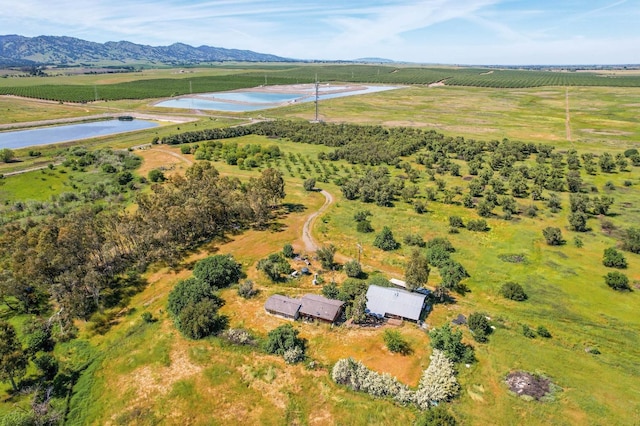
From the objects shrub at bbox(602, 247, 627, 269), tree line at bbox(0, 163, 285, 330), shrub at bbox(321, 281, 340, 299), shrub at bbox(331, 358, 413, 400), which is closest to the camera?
shrub at bbox(331, 358, 413, 400)

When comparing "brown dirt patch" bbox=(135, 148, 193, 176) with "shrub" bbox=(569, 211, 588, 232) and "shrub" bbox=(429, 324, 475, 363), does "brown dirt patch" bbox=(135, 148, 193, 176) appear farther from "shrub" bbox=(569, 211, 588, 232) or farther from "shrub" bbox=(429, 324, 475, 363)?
"shrub" bbox=(569, 211, 588, 232)

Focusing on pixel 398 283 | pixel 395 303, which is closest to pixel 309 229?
pixel 398 283

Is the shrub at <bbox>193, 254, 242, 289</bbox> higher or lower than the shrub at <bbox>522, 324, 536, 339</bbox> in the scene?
higher

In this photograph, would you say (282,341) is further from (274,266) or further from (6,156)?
(6,156)

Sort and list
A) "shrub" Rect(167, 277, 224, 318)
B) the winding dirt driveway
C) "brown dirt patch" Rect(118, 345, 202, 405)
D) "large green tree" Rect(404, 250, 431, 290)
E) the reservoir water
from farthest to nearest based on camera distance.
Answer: the reservoir water → the winding dirt driveway → "large green tree" Rect(404, 250, 431, 290) → "shrub" Rect(167, 277, 224, 318) → "brown dirt patch" Rect(118, 345, 202, 405)

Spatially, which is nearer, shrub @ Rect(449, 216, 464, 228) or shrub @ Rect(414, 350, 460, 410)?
shrub @ Rect(414, 350, 460, 410)

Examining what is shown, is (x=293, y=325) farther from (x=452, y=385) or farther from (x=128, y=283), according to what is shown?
(x=128, y=283)

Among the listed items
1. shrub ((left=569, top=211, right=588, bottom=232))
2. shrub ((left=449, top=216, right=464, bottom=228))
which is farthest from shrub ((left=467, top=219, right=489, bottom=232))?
shrub ((left=569, top=211, right=588, bottom=232))
